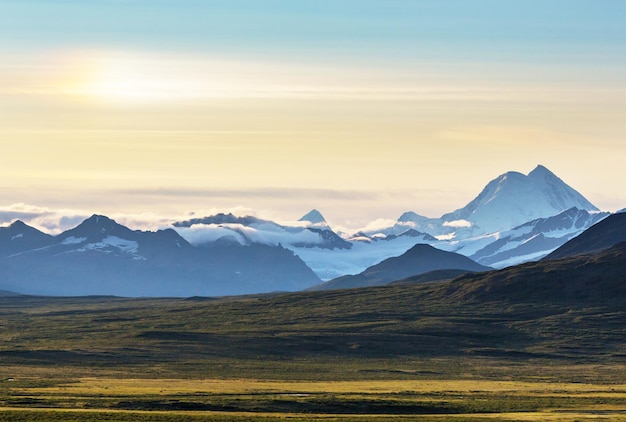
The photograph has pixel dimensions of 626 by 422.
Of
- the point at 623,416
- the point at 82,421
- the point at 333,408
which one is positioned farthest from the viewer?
the point at 333,408

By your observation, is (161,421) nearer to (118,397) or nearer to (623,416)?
(118,397)

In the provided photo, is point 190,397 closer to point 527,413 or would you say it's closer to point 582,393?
point 527,413

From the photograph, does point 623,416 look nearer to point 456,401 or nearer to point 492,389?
point 456,401

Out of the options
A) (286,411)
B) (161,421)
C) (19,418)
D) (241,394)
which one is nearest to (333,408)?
(286,411)

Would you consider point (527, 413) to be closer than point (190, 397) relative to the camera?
Yes

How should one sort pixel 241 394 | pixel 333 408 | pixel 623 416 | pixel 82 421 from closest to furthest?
pixel 82 421 → pixel 623 416 → pixel 333 408 → pixel 241 394

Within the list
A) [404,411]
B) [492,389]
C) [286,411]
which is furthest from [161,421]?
[492,389]

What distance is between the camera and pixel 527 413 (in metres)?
142

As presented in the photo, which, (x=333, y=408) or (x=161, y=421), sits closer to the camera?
(x=161, y=421)

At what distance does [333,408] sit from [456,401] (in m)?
17.4

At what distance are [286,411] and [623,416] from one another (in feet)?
118

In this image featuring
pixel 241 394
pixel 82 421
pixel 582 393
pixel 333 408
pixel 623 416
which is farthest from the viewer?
pixel 582 393

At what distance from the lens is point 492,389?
182250 millimetres

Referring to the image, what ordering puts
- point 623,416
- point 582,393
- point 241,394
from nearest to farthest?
point 623,416 → point 241,394 → point 582,393
